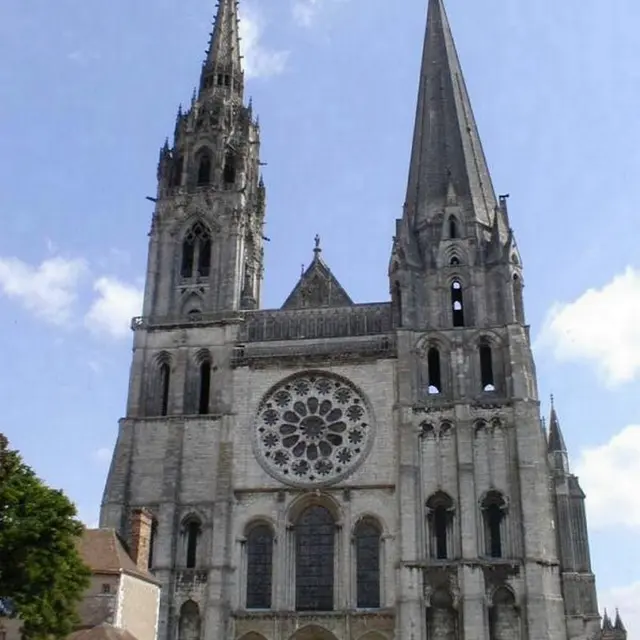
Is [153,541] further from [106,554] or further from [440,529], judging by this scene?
[440,529]

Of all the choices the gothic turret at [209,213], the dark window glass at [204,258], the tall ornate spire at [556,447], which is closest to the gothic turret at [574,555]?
the tall ornate spire at [556,447]

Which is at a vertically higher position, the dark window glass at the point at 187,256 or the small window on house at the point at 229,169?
the small window on house at the point at 229,169

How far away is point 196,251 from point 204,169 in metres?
4.17

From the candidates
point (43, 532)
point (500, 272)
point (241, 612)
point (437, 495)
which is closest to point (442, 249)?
point (500, 272)

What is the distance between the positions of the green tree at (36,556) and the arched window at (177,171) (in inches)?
846

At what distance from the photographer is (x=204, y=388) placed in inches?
1369

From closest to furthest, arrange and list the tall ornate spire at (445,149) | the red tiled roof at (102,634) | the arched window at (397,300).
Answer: the red tiled roof at (102,634) < the arched window at (397,300) < the tall ornate spire at (445,149)

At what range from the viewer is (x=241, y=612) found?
30.4 meters

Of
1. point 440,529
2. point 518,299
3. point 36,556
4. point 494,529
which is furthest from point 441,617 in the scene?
point 36,556

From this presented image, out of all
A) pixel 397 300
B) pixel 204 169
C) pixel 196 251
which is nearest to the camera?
pixel 397 300

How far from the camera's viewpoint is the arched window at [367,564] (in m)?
30.5

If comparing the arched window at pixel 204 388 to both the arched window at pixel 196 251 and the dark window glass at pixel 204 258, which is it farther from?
the arched window at pixel 196 251

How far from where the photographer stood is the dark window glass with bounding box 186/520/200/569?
31.7 m

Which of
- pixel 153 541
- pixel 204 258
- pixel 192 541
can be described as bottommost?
pixel 153 541
